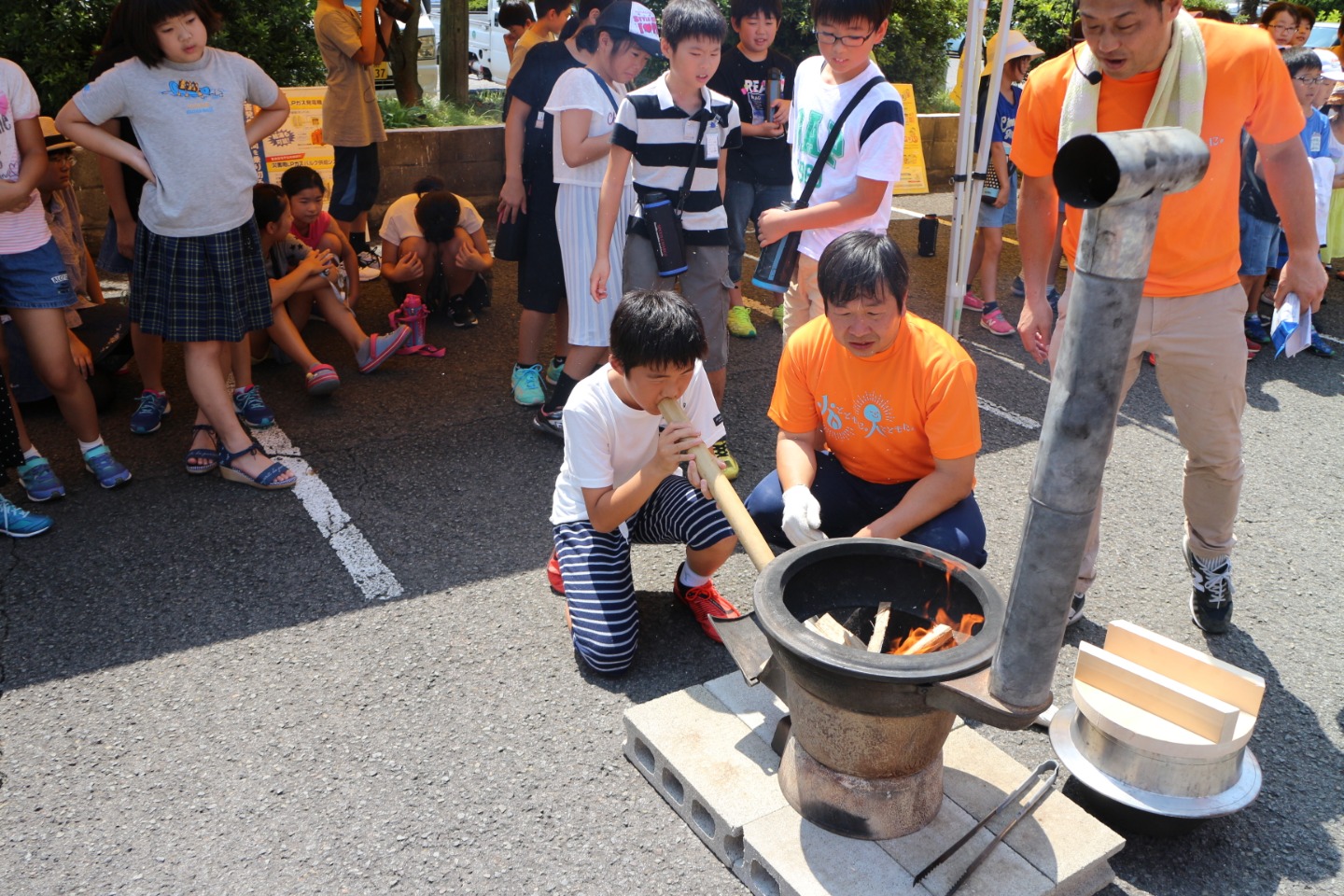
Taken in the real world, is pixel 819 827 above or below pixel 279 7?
below

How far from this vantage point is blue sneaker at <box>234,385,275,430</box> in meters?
4.70

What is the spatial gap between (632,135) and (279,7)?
5270mm

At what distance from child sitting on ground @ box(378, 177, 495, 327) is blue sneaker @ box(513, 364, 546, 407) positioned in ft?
3.83

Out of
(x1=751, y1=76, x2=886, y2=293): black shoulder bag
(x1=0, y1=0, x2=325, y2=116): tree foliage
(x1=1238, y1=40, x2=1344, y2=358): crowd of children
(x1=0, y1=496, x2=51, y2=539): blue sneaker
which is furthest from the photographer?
(x1=0, y1=0, x2=325, y2=116): tree foliage

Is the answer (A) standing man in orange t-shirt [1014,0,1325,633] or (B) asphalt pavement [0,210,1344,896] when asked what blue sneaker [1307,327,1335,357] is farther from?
(A) standing man in orange t-shirt [1014,0,1325,633]

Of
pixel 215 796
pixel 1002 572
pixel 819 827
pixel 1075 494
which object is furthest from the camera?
pixel 1002 572

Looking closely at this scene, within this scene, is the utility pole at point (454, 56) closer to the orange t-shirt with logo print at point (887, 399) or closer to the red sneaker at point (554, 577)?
the red sneaker at point (554, 577)

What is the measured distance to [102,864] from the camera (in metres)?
2.42

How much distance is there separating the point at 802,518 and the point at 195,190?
105 inches

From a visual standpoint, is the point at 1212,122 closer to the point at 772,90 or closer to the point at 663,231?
the point at 663,231

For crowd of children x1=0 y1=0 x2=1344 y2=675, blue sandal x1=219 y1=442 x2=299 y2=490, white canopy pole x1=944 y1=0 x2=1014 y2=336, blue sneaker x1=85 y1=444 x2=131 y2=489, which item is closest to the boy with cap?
white canopy pole x1=944 y1=0 x2=1014 y2=336

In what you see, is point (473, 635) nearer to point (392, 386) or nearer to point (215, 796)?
point (215, 796)

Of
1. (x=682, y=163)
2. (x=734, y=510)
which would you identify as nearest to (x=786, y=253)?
(x=682, y=163)

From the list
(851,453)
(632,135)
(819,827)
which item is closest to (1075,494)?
(819,827)
